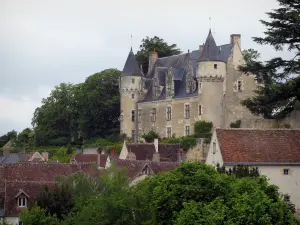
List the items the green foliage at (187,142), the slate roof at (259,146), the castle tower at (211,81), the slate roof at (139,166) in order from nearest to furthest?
the slate roof at (259,146)
the slate roof at (139,166)
the green foliage at (187,142)
the castle tower at (211,81)

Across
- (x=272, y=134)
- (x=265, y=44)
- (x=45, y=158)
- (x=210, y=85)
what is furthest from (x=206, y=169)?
(x=45, y=158)

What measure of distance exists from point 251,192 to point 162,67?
5145cm

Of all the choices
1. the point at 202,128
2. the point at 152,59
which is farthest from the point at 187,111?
the point at 152,59

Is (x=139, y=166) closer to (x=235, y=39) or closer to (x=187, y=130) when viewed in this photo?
(x=187, y=130)

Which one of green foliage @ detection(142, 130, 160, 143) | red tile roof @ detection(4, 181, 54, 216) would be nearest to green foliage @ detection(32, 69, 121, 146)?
green foliage @ detection(142, 130, 160, 143)

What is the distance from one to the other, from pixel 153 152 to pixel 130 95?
13.7m

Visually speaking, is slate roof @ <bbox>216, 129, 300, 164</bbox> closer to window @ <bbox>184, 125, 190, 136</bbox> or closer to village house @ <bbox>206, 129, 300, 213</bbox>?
village house @ <bbox>206, 129, 300, 213</bbox>

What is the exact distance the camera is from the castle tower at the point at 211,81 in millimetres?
75188

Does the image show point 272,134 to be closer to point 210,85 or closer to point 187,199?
point 187,199

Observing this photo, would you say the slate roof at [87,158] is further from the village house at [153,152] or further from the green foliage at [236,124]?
the green foliage at [236,124]

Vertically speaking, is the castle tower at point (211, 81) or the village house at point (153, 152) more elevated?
the castle tower at point (211, 81)

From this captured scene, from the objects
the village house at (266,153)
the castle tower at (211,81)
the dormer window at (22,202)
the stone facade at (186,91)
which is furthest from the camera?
the stone facade at (186,91)

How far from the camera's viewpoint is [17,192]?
55562 mm

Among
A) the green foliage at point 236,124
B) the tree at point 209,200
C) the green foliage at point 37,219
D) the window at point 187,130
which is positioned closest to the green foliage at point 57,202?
the green foliage at point 37,219
